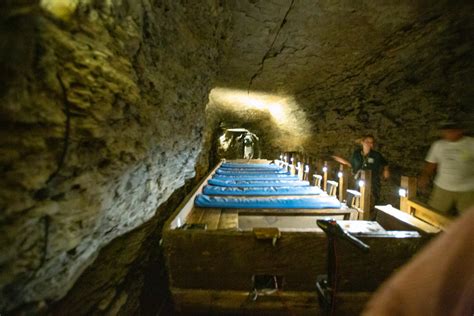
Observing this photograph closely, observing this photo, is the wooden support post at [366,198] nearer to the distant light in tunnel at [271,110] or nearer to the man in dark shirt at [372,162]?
the man in dark shirt at [372,162]

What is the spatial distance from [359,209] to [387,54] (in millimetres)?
3826

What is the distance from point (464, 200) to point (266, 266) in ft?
Result: 10.2

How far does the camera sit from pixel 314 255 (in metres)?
1.81

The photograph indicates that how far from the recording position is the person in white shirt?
2.88 metres

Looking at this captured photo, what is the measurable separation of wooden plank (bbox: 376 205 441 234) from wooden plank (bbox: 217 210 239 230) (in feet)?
5.96

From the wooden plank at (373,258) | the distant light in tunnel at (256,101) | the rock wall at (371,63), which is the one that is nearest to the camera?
the wooden plank at (373,258)

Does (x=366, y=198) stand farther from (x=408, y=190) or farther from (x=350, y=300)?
(x=350, y=300)

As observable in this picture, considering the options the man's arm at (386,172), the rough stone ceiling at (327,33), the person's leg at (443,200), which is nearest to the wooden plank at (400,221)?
the person's leg at (443,200)

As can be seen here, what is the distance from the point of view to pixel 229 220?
2.74 m

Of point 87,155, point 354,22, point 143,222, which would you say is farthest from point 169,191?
point 354,22

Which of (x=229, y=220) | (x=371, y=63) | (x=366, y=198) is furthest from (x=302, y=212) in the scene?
(x=371, y=63)

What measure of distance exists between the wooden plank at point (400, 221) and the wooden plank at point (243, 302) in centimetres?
130

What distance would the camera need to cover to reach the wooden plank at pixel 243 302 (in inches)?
71.1

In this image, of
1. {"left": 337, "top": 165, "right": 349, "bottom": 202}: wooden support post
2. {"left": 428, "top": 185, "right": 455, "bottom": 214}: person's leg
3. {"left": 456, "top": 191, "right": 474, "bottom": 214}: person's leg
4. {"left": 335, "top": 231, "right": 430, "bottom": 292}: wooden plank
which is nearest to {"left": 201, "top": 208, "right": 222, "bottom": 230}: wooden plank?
{"left": 335, "top": 231, "right": 430, "bottom": 292}: wooden plank
